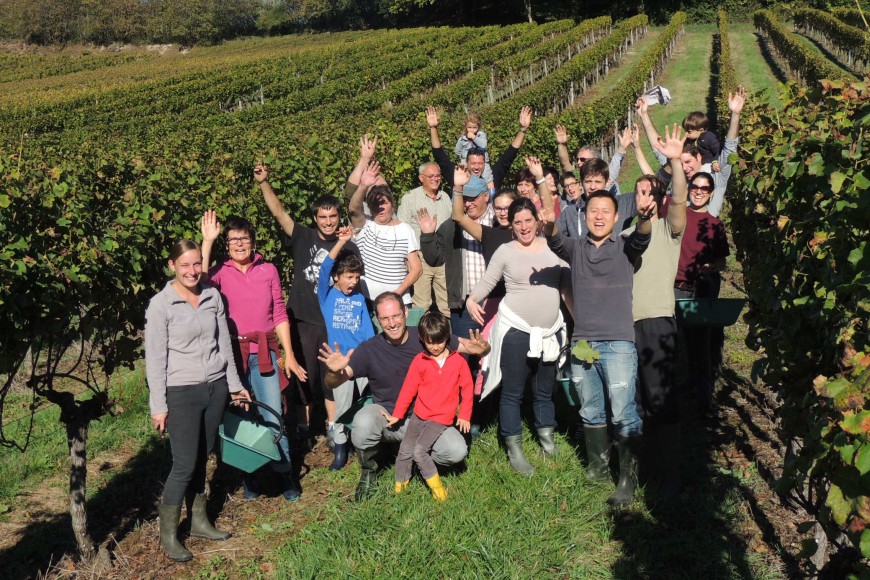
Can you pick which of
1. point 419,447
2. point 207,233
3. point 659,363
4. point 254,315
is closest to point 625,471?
point 659,363

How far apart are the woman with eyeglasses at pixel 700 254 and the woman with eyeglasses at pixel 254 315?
310cm

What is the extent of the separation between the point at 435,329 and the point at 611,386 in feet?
3.86

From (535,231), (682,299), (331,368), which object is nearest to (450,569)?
(331,368)

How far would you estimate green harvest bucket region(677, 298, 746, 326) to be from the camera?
18.5 ft

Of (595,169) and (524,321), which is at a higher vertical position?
(595,169)

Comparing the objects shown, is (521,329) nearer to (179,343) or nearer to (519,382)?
(519,382)

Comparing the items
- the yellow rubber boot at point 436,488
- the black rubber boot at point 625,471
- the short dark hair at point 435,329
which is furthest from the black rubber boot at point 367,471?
the black rubber boot at point 625,471

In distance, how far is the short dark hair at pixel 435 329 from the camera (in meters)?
5.20

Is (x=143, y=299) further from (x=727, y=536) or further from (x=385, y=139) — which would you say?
(x=385, y=139)

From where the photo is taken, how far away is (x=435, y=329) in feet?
17.1

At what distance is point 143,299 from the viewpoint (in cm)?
548

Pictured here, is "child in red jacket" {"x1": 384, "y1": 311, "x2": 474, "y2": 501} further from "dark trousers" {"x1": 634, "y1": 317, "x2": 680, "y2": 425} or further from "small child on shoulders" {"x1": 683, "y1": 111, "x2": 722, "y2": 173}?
"small child on shoulders" {"x1": 683, "y1": 111, "x2": 722, "y2": 173}

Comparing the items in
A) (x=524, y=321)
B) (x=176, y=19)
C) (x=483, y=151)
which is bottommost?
(x=524, y=321)

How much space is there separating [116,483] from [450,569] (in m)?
2.94
